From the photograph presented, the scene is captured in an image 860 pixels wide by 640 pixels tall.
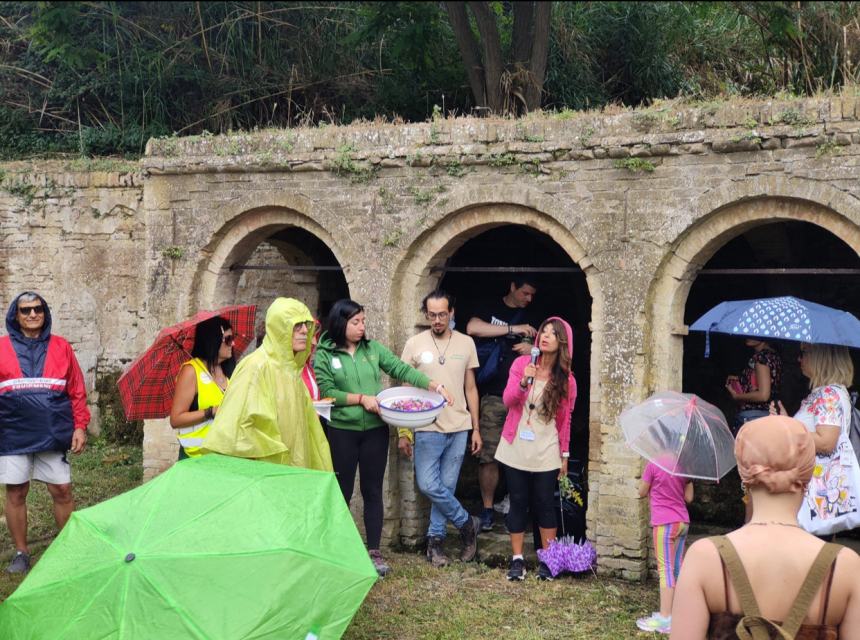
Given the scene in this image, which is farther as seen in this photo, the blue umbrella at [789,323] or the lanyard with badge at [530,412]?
the lanyard with badge at [530,412]

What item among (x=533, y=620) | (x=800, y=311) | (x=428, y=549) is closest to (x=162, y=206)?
(x=428, y=549)

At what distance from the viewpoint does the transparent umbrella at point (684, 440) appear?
639cm

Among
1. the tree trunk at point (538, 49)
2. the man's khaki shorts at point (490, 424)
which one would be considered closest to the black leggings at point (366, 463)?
the man's khaki shorts at point (490, 424)

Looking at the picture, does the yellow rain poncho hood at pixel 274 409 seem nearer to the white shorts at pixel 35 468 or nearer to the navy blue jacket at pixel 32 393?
the navy blue jacket at pixel 32 393

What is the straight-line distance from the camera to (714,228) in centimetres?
804

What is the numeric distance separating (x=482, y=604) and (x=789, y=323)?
2.88 metres

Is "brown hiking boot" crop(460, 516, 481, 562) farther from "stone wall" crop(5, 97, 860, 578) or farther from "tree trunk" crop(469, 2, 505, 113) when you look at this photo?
"tree trunk" crop(469, 2, 505, 113)

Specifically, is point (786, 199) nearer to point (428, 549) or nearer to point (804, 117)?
point (804, 117)

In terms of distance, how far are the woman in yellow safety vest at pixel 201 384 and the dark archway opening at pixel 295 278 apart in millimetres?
4817

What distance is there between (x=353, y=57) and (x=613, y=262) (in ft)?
28.9

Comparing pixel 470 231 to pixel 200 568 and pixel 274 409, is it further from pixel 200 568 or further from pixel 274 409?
A: pixel 200 568

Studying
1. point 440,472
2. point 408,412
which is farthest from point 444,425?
point 408,412

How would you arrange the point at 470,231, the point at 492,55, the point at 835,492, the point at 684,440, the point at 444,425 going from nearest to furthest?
the point at 684,440 → the point at 835,492 → the point at 444,425 → the point at 470,231 → the point at 492,55

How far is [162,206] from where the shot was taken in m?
9.99
